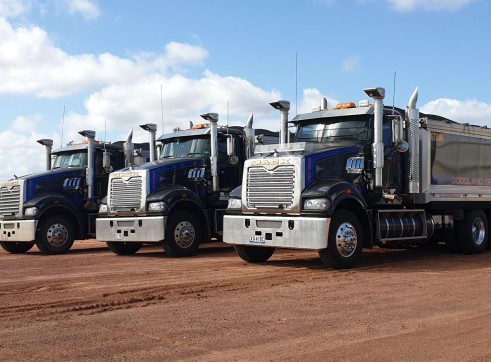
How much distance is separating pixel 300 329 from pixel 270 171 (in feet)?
17.4

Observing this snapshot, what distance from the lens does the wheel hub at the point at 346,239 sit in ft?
36.3

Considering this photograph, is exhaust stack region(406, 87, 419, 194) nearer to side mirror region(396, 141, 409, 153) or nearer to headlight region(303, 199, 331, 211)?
side mirror region(396, 141, 409, 153)

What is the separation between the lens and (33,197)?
1597 cm

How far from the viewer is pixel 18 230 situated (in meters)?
15.6

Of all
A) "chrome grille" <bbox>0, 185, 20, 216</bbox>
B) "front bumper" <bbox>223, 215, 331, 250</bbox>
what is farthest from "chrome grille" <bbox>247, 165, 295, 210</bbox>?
"chrome grille" <bbox>0, 185, 20, 216</bbox>

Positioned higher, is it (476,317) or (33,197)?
(33,197)

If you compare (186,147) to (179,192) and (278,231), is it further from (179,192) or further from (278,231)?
(278,231)

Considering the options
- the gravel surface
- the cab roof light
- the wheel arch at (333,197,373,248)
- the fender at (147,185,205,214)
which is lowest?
the gravel surface

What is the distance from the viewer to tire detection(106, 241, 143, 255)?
15.3 m

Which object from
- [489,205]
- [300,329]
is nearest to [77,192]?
[489,205]

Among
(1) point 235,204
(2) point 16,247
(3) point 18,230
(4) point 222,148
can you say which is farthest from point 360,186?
(2) point 16,247

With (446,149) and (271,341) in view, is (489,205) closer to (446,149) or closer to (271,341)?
(446,149)

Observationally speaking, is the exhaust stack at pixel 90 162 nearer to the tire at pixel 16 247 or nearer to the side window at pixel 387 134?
the tire at pixel 16 247

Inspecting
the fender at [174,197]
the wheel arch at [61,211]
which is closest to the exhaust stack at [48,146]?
the wheel arch at [61,211]
